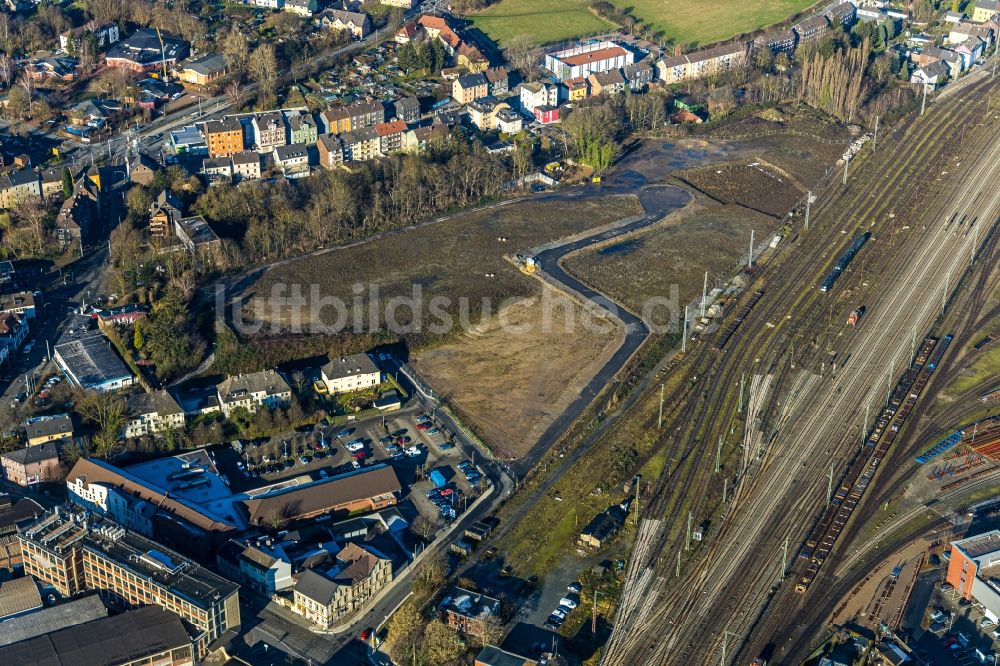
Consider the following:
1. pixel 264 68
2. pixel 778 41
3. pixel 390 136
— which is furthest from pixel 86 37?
pixel 778 41

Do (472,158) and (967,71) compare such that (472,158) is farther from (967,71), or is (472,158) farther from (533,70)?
(967,71)

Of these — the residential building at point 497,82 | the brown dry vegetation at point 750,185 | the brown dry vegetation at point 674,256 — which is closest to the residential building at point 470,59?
Result: the residential building at point 497,82

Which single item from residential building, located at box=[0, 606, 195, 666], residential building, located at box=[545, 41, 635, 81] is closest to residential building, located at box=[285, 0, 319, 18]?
residential building, located at box=[545, 41, 635, 81]

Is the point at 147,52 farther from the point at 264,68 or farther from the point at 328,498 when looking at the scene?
the point at 328,498

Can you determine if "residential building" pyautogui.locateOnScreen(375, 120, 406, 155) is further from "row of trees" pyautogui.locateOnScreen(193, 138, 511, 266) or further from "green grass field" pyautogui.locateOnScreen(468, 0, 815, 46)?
"green grass field" pyautogui.locateOnScreen(468, 0, 815, 46)

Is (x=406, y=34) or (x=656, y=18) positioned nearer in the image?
(x=406, y=34)

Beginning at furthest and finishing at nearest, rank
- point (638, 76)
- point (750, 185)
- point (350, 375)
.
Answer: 1. point (638, 76)
2. point (750, 185)
3. point (350, 375)
